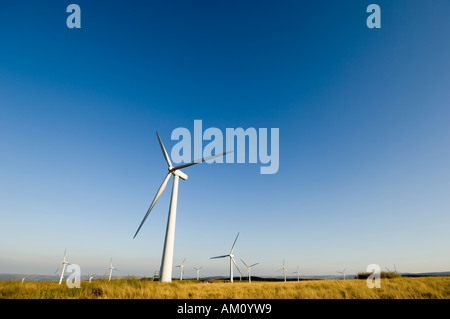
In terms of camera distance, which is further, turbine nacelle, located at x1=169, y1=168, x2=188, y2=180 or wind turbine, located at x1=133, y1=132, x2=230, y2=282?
turbine nacelle, located at x1=169, y1=168, x2=188, y2=180

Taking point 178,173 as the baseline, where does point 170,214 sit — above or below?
below

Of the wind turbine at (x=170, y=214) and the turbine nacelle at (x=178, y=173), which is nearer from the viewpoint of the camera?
the wind turbine at (x=170, y=214)

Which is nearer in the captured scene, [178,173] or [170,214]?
[170,214]

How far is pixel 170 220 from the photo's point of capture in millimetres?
27172
